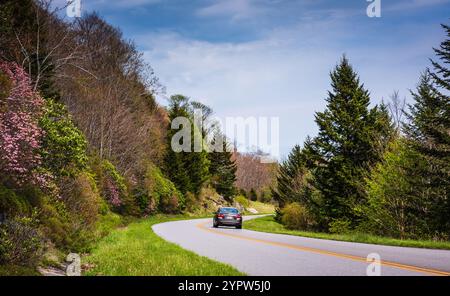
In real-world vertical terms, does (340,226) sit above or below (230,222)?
below

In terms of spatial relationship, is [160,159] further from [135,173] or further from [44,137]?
[44,137]

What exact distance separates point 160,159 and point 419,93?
33643 mm

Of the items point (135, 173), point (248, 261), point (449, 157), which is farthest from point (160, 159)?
point (248, 261)

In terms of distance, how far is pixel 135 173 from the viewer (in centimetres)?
4400

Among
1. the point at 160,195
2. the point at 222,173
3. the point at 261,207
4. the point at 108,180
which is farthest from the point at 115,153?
the point at 261,207

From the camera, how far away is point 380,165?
93.6ft

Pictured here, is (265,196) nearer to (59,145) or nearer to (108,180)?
(108,180)

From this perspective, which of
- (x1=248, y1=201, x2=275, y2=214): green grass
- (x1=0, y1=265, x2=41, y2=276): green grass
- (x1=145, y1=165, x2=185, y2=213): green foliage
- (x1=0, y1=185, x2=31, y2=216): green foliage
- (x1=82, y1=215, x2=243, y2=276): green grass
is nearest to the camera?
(x1=0, y1=265, x2=41, y2=276): green grass

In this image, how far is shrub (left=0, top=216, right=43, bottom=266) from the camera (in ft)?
31.2

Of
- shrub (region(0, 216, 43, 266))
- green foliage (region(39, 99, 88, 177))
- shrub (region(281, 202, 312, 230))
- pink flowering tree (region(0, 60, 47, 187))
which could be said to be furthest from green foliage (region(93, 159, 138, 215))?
shrub (region(0, 216, 43, 266))

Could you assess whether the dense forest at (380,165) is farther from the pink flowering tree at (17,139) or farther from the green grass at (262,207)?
the green grass at (262,207)

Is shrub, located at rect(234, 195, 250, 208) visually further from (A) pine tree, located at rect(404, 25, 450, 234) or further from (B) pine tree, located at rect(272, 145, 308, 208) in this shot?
(A) pine tree, located at rect(404, 25, 450, 234)

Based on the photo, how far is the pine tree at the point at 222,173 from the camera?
82125 mm

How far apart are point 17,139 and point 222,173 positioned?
225ft
